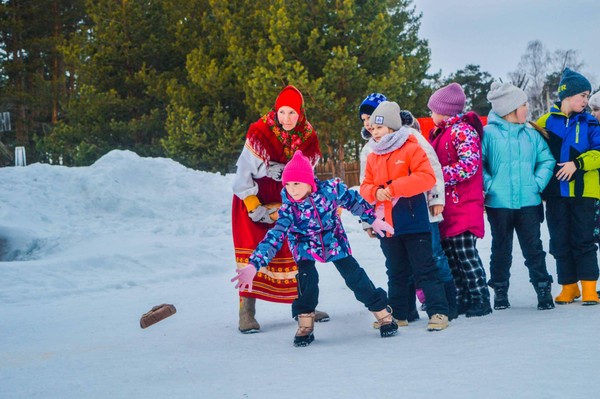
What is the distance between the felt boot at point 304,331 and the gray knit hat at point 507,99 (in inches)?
85.0

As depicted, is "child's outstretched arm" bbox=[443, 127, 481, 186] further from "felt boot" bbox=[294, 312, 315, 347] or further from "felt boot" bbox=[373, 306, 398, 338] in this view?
"felt boot" bbox=[294, 312, 315, 347]

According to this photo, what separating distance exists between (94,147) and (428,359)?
83.9ft

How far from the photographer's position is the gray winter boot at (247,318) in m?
5.05

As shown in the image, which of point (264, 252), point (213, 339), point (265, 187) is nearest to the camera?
point (264, 252)

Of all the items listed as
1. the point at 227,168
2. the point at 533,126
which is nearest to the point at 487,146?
the point at 533,126

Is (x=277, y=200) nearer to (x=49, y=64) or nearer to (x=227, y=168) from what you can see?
(x=227, y=168)

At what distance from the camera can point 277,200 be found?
17.5 feet

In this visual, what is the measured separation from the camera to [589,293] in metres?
5.03

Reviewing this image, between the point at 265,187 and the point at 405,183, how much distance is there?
1.30 metres

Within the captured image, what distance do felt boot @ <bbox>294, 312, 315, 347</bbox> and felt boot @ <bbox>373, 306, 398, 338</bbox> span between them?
440 millimetres

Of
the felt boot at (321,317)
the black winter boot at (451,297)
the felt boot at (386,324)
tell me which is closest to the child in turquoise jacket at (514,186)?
the black winter boot at (451,297)

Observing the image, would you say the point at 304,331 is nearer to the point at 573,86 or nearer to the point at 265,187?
the point at 265,187

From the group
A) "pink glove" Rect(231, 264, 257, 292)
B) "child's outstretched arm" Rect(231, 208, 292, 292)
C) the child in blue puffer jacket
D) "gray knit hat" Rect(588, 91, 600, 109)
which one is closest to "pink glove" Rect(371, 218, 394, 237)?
the child in blue puffer jacket

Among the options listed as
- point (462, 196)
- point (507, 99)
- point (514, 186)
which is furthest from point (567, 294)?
point (507, 99)
